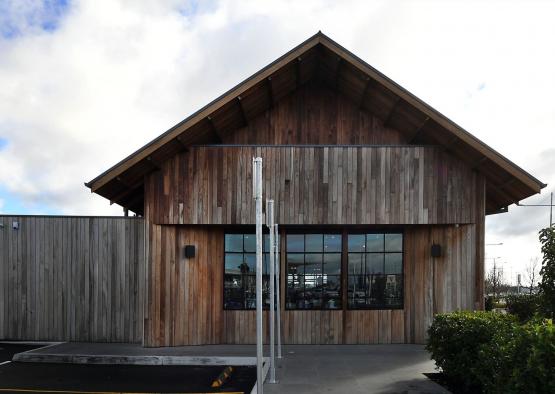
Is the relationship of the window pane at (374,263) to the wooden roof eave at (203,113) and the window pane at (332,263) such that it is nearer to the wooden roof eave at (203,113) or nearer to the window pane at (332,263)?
the window pane at (332,263)

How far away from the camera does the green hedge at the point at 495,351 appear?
607 cm

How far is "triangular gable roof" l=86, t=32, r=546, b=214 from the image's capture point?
460 inches

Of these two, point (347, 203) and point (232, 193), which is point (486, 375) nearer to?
point (347, 203)

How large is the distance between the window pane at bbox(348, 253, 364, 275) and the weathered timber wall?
5.62 metres

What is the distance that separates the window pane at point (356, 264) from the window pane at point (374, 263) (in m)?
0.16

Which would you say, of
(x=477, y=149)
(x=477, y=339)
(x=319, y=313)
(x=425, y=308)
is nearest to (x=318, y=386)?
(x=477, y=339)

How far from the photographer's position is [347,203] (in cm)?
1259

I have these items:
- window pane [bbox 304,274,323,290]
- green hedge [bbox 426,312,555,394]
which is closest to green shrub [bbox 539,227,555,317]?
green hedge [bbox 426,312,555,394]

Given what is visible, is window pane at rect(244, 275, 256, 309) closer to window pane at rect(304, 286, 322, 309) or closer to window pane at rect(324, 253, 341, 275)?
window pane at rect(304, 286, 322, 309)

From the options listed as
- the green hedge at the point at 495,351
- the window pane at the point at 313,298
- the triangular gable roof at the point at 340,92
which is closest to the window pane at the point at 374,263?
the window pane at the point at 313,298

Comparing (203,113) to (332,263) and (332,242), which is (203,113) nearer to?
(332,242)

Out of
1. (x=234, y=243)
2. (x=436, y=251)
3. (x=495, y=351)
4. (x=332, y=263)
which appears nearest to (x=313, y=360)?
(x=332, y=263)

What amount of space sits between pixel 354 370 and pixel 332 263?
12.1ft

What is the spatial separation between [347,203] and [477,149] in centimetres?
329
